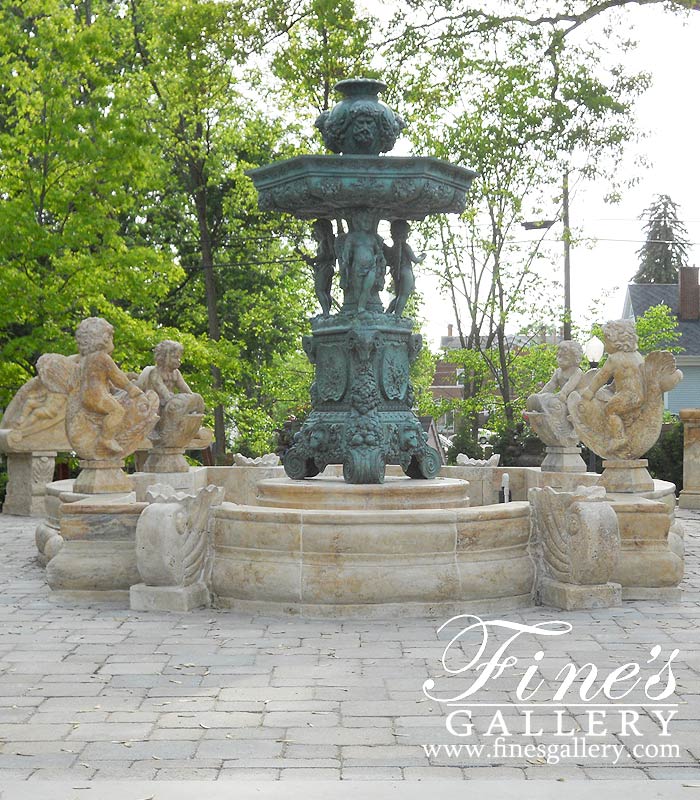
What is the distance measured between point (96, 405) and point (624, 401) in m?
4.87

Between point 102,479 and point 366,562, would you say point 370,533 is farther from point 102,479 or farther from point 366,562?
point 102,479

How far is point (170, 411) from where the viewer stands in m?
12.9

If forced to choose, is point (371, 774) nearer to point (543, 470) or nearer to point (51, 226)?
point (543, 470)

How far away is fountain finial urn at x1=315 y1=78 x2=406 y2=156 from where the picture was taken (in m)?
10.4

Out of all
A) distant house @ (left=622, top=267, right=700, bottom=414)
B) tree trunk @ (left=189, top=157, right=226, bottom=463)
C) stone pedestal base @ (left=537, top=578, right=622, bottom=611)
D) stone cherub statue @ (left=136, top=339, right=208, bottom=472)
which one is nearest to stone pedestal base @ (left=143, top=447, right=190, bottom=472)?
stone cherub statue @ (left=136, top=339, right=208, bottom=472)

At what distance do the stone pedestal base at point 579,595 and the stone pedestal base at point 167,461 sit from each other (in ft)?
19.5

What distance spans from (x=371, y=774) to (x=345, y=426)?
5499 millimetres

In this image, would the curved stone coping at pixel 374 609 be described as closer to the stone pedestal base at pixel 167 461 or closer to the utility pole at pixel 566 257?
the stone pedestal base at pixel 167 461

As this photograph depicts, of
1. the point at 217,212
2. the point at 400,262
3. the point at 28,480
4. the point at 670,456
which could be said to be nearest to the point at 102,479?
the point at 400,262

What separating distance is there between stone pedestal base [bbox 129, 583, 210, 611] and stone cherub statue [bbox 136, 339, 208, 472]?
448 cm

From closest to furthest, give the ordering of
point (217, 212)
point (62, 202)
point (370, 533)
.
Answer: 1. point (370, 533)
2. point (62, 202)
3. point (217, 212)

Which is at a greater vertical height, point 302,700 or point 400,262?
point 400,262

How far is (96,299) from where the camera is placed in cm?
1866

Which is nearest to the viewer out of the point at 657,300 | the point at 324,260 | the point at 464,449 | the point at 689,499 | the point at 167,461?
the point at 324,260
